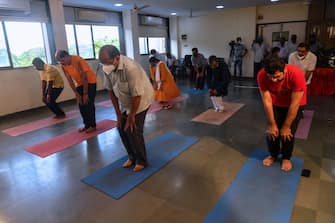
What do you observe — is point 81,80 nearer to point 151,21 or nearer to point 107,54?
point 107,54

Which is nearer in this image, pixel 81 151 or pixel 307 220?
pixel 307 220

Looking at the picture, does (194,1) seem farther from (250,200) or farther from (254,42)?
(250,200)

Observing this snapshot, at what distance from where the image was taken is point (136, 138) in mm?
2523

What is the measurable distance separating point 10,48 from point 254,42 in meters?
7.41

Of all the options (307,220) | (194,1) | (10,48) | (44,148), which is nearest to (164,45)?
(194,1)

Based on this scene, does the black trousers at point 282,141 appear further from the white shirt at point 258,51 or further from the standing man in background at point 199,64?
the white shirt at point 258,51

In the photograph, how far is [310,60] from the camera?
13.1 feet

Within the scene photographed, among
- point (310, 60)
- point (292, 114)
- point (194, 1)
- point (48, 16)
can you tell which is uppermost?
point (194, 1)

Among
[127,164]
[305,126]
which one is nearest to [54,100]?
[127,164]

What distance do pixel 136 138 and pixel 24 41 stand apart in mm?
4773

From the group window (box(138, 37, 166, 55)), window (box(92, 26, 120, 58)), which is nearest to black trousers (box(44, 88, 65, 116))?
window (box(92, 26, 120, 58))

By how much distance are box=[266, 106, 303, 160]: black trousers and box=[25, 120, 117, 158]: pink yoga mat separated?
2.70 m

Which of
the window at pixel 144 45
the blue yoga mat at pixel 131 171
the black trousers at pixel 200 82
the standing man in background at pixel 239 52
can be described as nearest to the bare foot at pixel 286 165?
the blue yoga mat at pixel 131 171

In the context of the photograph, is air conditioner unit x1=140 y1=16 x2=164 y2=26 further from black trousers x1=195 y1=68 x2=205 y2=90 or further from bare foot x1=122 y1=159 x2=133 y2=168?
bare foot x1=122 y1=159 x2=133 y2=168
